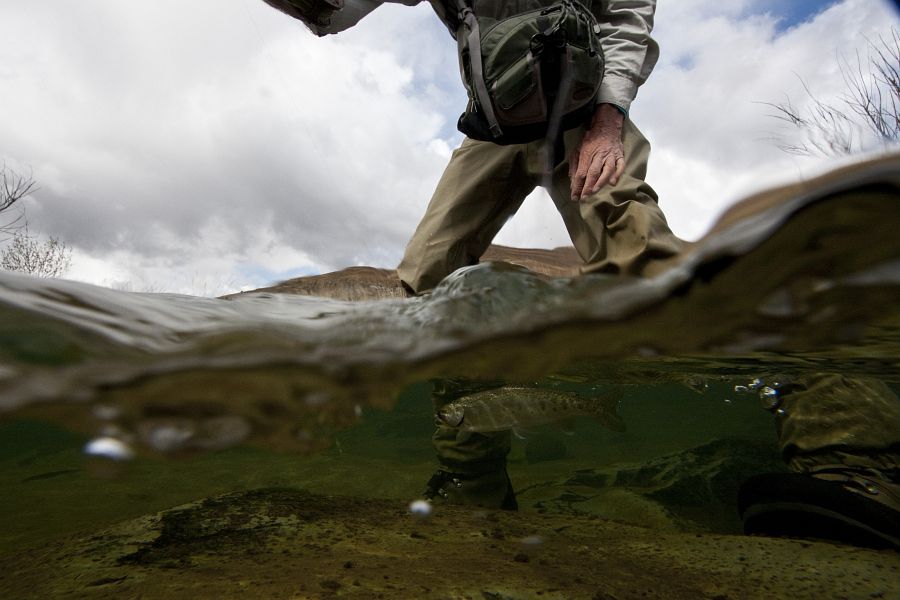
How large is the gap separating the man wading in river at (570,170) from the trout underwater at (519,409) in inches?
9.9

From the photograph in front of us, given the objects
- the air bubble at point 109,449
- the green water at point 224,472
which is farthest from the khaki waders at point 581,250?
the air bubble at point 109,449

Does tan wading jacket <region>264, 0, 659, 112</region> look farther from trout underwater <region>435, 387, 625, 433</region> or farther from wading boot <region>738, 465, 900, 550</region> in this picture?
wading boot <region>738, 465, 900, 550</region>

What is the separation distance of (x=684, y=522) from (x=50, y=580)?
3.87 meters

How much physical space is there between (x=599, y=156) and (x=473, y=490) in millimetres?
2634

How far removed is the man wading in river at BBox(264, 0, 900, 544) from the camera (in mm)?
2430

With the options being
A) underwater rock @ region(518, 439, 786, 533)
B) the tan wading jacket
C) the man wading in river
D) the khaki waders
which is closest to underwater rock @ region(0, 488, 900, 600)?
the man wading in river

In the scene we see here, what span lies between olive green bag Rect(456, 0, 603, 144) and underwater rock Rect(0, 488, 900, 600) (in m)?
2.18

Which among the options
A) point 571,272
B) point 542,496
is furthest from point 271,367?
point 542,496

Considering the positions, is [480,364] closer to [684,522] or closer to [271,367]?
[271,367]

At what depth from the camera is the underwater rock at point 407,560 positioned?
1.79 m

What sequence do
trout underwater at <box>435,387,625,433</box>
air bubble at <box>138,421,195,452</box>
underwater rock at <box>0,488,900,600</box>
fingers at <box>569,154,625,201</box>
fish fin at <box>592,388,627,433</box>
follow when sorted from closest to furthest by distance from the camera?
underwater rock at <box>0,488,900,600</box>, air bubble at <box>138,421,195,452</box>, fingers at <box>569,154,625,201</box>, trout underwater at <box>435,387,625,433</box>, fish fin at <box>592,388,627,433</box>

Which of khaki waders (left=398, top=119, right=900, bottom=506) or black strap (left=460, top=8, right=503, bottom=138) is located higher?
black strap (left=460, top=8, right=503, bottom=138)

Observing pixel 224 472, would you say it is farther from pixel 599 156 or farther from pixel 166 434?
pixel 599 156

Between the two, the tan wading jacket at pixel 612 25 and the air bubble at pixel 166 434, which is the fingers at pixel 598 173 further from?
the air bubble at pixel 166 434
